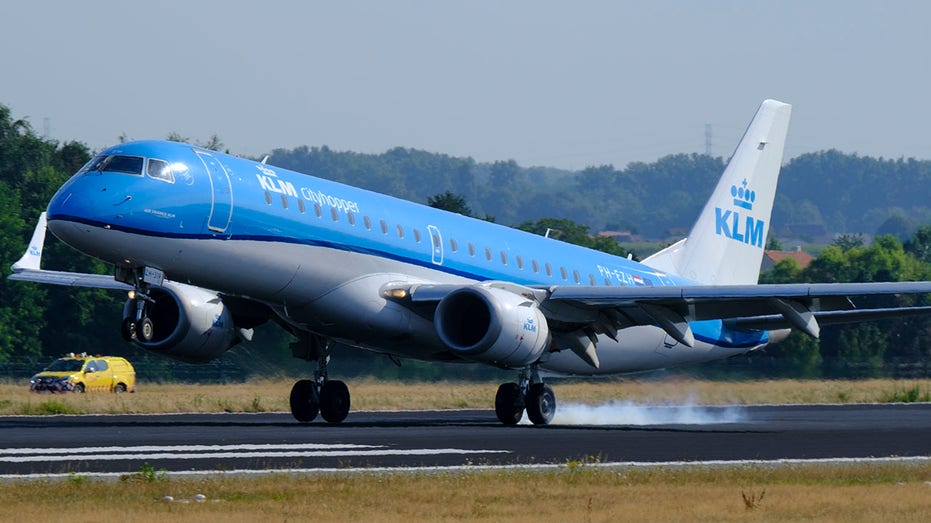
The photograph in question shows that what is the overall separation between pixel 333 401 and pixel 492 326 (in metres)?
4.80

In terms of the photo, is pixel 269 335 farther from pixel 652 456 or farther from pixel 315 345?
pixel 652 456

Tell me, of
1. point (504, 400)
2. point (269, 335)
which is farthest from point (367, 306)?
point (269, 335)

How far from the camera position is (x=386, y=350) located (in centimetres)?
3073

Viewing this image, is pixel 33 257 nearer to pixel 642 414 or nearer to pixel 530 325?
pixel 530 325

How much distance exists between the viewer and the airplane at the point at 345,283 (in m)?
26.1

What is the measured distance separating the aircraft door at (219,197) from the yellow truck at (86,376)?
2806 centimetres

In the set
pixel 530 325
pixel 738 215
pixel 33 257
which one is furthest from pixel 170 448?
pixel 738 215

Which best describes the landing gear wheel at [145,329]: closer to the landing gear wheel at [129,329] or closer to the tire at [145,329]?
the tire at [145,329]

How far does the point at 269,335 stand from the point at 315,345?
15.7 m

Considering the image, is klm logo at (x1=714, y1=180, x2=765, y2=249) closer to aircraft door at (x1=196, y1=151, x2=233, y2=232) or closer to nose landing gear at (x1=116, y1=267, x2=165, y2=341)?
aircraft door at (x1=196, y1=151, x2=233, y2=232)

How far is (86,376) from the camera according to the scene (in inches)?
2147

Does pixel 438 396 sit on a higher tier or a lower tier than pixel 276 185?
lower

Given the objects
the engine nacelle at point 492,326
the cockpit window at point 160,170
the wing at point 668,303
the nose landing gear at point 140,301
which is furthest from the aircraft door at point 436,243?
the cockpit window at point 160,170

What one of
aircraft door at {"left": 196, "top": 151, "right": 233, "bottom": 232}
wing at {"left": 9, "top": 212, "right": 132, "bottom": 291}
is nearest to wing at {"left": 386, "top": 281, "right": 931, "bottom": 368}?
aircraft door at {"left": 196, "top": 151, "right": 233, "bottom": 232}
